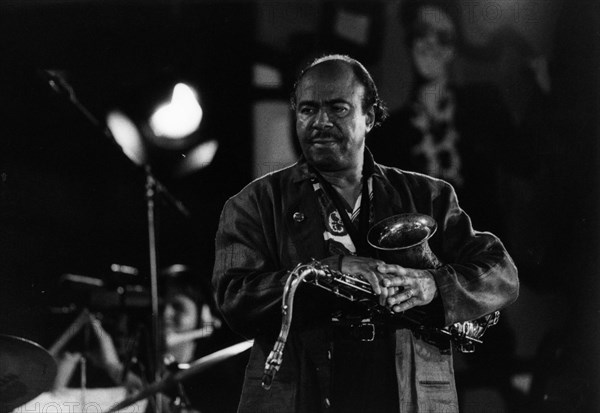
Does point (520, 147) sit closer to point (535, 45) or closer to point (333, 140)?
point (535, 45)

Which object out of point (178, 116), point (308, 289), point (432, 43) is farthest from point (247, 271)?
point (432, 43)

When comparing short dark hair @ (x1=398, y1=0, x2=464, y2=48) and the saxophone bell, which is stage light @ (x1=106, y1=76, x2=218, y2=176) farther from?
the saxophone bell

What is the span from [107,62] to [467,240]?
220 cm

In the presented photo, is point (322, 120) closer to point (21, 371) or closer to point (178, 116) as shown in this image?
point (178, 116)

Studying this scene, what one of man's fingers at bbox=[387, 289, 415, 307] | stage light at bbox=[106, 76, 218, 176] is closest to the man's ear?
man's fingers at bbox=[387, 289, 415, 307]

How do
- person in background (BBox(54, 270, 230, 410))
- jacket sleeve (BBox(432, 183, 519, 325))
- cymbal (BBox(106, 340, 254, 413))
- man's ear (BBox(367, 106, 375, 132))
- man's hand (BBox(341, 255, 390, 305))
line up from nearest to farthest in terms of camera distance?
man's hand (BBox(341, 255, 390, 305)), jacket sleeve (BBox(432, 183, 519, 325)), man's ear (BBox(367, 106, 375, 132)), cymbal (BBox(106, 340, 254, 413)), person in background (BBox(54, 270, 230, 410))

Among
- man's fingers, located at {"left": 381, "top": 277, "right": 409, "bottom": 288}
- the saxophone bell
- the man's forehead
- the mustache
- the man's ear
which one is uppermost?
the man's forehead

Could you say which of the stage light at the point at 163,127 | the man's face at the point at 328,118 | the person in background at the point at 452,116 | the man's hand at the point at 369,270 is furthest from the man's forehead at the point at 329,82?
the stage light at the point at 163,127

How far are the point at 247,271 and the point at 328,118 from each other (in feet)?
2.13

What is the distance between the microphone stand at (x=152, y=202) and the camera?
4043mm

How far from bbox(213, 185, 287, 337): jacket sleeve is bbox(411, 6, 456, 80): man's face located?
1587 mm

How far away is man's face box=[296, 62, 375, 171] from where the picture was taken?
2777 mm

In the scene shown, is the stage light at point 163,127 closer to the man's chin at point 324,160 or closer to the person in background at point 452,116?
the person in background at point 452,116

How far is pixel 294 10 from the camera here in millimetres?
3896
